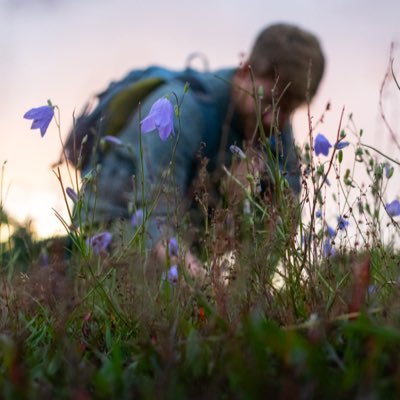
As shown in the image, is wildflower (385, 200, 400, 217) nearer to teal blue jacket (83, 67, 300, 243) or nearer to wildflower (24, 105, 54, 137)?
wildflower (24, 105, 54, 137)

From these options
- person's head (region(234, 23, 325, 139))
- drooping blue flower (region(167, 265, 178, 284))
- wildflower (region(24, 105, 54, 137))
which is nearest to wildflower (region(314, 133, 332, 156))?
drooping blue flower (region(167, 265, 178, 284))

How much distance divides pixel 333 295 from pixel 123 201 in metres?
2.13

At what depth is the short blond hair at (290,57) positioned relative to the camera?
12.4 ft

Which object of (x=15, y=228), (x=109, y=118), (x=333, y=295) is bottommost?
(x=333, y=295)

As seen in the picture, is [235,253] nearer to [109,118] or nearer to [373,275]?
[373,275]

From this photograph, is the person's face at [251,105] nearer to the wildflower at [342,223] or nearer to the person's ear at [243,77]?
the person's ear at [243,77]

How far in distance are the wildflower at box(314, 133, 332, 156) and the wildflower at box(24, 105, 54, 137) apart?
2.20 ft

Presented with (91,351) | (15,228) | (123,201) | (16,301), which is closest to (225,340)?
(91,351)

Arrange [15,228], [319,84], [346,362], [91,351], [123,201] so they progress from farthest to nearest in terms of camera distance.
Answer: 1. [319,84]
2. [123,201]
3. [15,228]
4. [91,351]
5. [346,362]

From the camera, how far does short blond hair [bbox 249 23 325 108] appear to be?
3.79 m

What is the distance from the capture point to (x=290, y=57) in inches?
150

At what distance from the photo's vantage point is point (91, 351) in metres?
1.38

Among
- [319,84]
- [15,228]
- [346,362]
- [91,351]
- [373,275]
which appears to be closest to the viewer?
[346,362]

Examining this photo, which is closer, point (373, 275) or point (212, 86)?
point (373, 275)
